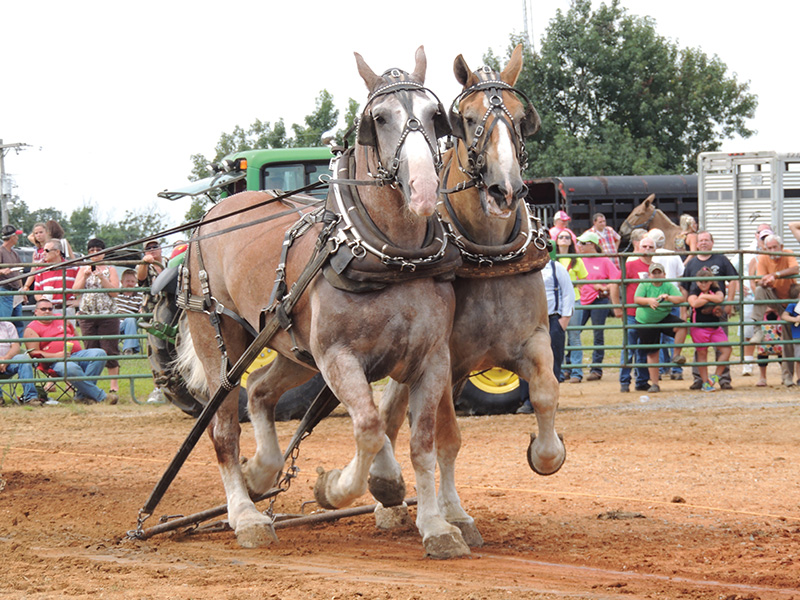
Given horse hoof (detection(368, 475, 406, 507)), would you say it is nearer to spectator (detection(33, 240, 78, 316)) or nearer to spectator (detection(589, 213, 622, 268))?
spectator (detection(33, 240, 78, 316))

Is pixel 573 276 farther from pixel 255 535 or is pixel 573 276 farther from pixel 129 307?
pixel 255 535

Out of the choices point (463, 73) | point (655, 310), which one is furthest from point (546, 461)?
point (655, 310)

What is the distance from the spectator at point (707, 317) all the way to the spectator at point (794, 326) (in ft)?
2.62

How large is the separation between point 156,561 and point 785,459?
530 cm

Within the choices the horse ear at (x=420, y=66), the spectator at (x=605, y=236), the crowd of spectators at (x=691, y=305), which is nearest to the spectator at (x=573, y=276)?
the crowd of spectators at (x=691, y=305)

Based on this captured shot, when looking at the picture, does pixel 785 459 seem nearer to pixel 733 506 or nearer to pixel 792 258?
pixel 733 506

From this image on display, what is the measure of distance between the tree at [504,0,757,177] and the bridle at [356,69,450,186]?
31.2 meters

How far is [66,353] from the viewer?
44.6 feet

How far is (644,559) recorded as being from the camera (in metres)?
5.07

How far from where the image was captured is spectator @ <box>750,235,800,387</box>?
13586mm

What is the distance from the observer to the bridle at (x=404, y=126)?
4.79 meters

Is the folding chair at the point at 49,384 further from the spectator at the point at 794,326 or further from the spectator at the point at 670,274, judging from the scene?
the spectator at the point at 794,326

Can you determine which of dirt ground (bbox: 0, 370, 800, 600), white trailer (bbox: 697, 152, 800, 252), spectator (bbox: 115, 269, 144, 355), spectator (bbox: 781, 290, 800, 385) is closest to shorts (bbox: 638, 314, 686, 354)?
spectator (bbox: 781, 290, 800, 385)

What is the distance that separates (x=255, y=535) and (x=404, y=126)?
2.44m
